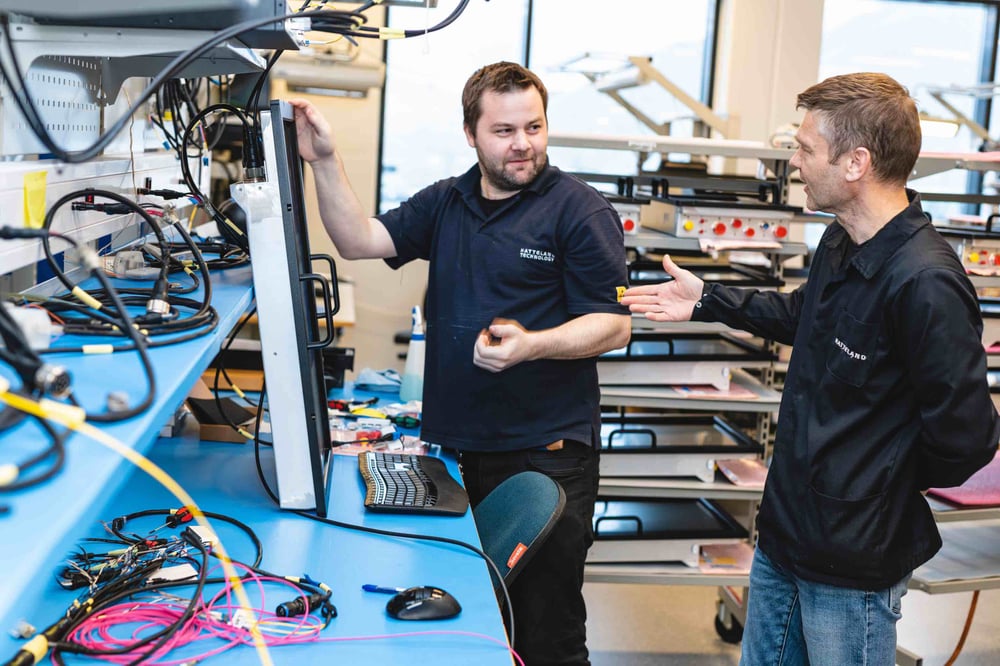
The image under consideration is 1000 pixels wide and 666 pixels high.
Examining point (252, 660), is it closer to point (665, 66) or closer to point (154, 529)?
point (154, 529)

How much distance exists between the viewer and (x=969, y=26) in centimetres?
555

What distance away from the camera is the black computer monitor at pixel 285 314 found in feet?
4.52

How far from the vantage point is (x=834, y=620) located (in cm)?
174

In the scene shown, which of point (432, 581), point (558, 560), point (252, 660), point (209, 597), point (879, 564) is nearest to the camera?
point (252, 660)

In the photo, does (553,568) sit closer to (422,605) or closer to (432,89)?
(422,605)

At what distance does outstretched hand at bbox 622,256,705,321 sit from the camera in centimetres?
204

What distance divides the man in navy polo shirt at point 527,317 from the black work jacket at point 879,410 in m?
0.44

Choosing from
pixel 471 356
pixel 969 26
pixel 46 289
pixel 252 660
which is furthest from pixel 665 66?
pixel 252 660

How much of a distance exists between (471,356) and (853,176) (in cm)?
85

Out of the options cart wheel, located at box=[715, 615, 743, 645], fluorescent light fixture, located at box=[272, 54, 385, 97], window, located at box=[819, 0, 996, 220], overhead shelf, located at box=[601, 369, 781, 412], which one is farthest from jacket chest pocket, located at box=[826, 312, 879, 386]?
window, located at box=[819, 0, 996, 220]

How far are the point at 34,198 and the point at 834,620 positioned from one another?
1.46m

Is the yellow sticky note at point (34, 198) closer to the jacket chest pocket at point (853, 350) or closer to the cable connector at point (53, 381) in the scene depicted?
the cable connector at point (53, 381)

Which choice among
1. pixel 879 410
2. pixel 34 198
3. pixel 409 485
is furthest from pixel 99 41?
pixel 879 410

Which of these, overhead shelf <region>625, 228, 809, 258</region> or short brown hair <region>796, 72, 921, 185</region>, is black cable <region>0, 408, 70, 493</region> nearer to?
short brown hair <region>796, 72, 921, 185</region>
